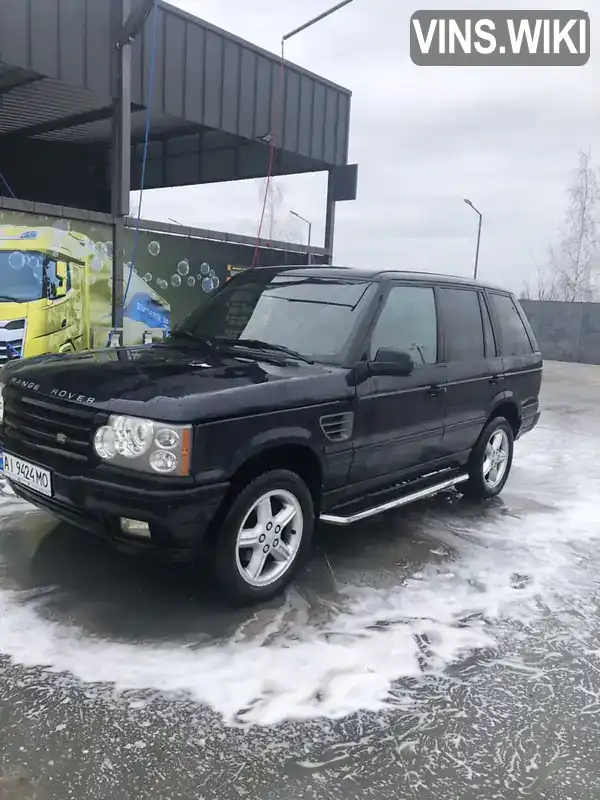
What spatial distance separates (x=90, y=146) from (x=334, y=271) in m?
10.8

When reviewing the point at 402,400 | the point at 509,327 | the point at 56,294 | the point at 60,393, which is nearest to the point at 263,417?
the point at 60,393

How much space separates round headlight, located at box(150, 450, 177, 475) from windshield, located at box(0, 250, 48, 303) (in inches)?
206

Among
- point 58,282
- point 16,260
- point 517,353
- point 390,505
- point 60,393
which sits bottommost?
point 390,505

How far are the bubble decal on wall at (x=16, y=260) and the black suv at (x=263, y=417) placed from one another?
3.57m

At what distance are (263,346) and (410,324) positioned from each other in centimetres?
109

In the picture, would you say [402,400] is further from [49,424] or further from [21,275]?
[21,275]

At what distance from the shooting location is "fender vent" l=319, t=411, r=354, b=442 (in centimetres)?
385

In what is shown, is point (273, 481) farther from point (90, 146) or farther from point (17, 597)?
point (90, 146)

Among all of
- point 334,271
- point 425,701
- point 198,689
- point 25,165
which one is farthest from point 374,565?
point 25,165

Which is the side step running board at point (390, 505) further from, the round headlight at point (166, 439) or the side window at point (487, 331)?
the round headlight at point (166, 439)

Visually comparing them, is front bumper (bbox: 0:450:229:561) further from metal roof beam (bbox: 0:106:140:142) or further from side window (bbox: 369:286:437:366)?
metal roof beam (bbox: 0:106:140:142)

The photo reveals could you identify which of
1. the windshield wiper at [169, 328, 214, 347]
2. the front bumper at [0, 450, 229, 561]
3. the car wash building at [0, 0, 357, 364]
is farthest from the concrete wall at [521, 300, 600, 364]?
the front bumper at [0, 450, 229, 561]

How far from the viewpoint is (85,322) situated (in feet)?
28.1

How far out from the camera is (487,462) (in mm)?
5773
